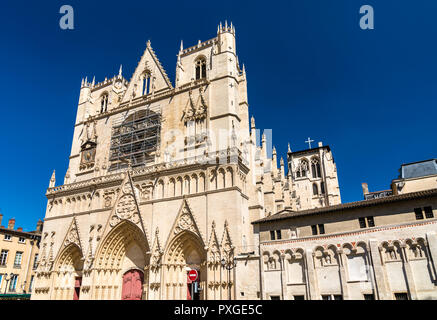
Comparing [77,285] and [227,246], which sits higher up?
[227,246]

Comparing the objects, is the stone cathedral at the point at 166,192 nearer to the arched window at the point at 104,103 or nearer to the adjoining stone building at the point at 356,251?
the arched window at the point at 104,103

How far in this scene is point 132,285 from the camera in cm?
2638

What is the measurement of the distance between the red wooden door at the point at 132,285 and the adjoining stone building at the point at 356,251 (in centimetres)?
1130

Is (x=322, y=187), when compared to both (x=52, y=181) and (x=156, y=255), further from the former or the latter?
(x=52, y=181)

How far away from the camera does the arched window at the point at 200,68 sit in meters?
32.0

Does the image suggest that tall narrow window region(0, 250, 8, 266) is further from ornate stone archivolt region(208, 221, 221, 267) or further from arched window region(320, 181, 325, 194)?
arched window region(320, 181, 325, 194)

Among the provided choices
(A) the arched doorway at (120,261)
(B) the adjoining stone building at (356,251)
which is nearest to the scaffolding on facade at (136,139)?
(A) the arched doorway at (120,261)

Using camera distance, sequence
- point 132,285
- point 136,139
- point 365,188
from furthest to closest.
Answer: point 365,188, point 136,139, point 132,285

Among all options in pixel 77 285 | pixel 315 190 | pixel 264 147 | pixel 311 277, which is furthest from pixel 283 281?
pixel 315 190

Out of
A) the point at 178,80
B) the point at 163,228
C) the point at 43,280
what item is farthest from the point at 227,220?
the point at 43,280

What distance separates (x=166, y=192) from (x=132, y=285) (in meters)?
8.28

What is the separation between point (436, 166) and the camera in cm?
2981
